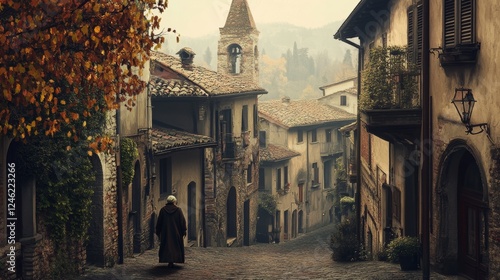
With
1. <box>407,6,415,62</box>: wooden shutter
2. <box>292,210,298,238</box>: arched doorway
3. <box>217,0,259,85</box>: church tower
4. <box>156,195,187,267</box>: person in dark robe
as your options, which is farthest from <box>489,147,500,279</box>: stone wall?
<box>292,210,298,238</box>: arched doorway

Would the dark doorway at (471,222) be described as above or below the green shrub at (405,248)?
above

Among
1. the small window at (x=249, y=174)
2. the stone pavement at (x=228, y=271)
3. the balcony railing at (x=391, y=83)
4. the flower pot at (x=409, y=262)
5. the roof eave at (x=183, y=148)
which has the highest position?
the balcony railing at (x=391, y=83)

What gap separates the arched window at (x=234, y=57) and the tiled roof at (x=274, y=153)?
5320mm

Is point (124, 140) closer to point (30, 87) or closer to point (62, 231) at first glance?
point (62, 231)

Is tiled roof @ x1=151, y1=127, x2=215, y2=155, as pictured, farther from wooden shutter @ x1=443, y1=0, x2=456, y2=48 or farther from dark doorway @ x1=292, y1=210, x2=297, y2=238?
dark doorway @ x1=292, y1=210, x2=297, y2=238

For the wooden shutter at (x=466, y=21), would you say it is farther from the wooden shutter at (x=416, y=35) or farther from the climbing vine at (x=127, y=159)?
the climbing vine at (x=127, y=159)

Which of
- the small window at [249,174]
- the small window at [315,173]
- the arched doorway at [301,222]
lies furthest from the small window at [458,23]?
the small window at [315,173]

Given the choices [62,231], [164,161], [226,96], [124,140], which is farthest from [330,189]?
[62,231]

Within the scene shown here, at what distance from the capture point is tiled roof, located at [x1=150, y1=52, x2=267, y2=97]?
1030 inches

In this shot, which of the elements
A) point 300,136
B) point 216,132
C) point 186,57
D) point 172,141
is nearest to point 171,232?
point 172,141

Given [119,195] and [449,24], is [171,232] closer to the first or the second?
[119,195]

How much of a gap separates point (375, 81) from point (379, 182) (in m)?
5.99

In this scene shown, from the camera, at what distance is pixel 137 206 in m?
19.9

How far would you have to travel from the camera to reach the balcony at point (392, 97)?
13453mm
